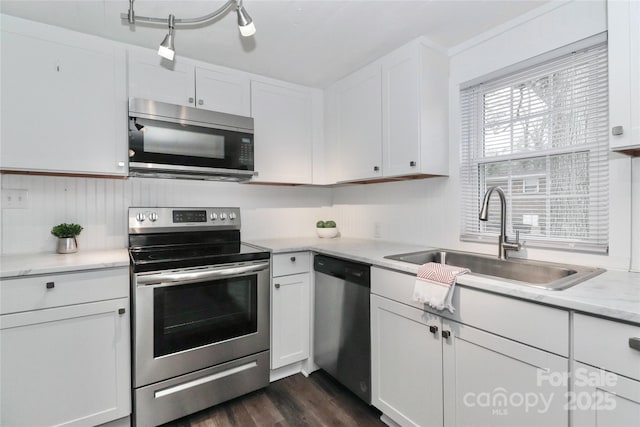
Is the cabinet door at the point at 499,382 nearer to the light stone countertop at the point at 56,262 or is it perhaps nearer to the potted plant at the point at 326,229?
the potted plant at the point at 326,229

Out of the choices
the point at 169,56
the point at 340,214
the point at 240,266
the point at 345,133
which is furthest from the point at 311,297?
the point at 169,56

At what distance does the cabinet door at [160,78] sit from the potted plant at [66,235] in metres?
0.88

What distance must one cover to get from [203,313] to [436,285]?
1311 mm

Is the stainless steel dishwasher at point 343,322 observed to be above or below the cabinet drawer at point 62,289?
below

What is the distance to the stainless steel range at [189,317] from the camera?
168cm

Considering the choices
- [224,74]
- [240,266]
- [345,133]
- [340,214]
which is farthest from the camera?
[340,214]

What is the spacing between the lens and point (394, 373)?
167 centimetres

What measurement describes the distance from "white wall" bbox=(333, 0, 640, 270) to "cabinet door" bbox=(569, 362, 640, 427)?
71 centimetres

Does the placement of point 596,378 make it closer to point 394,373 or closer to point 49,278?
point 394,373

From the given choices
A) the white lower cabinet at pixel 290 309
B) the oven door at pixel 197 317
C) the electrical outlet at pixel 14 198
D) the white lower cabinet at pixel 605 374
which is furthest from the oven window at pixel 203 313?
the white lower cabinet at pixel 605 374

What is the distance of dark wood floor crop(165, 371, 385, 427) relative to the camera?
179 centimetres

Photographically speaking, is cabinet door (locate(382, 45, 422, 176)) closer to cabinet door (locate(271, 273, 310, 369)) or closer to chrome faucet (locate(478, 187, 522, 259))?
chrome faucet (locate(478, 187, 522, 259))

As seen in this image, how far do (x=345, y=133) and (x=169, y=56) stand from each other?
1355mm

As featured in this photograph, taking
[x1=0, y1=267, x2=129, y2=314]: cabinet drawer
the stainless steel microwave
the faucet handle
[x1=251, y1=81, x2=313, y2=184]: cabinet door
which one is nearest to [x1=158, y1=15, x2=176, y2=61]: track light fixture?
the stainless steel microwave
